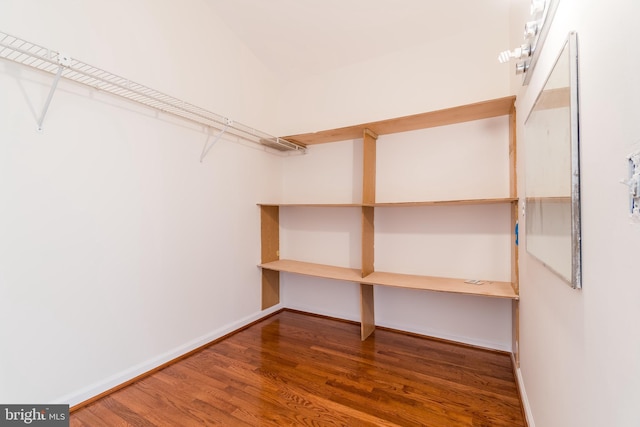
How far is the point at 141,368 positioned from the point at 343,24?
3.15 m

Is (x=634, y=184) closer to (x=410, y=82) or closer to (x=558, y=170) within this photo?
(x=558, y=170)

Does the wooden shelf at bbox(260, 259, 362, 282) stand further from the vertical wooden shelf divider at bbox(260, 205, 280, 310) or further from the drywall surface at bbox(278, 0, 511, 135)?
the drywall surface at bbox(278, 0, 511, 135)

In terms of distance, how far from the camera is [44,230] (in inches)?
59.4

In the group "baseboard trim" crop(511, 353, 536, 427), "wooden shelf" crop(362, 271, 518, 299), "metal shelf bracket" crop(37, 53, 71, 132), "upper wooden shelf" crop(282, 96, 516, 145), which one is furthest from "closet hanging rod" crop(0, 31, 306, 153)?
"baseboard trim" crop(511, 353, 536, 427)

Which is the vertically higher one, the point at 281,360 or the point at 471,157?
the point at 471,157

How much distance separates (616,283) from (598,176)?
0.27 m

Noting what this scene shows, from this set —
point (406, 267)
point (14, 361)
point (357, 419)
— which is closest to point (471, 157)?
point (406, 267)

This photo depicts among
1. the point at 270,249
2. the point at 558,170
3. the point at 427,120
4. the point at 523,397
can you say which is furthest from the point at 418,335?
the point at 558,170

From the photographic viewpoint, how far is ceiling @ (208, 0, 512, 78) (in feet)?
7.09

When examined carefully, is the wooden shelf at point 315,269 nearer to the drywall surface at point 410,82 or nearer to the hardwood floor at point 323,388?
the hardwood floor at point 323,388

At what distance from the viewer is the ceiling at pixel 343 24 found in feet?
7.09

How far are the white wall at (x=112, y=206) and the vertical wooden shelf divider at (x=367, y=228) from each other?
125cm

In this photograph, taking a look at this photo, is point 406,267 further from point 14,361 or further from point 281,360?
point 14,361

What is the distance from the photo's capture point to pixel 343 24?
7.84 feet
